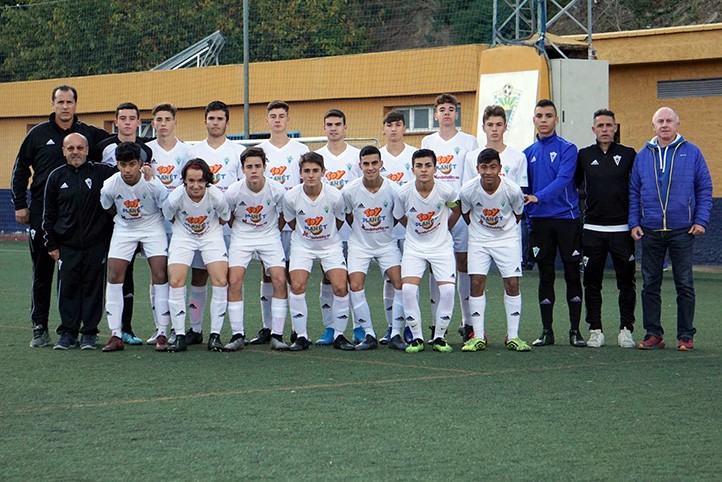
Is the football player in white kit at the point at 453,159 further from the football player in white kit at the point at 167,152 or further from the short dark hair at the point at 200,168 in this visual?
the football player in white kit at the point at 167,152

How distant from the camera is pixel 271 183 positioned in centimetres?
966

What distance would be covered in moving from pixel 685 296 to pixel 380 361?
100 inches

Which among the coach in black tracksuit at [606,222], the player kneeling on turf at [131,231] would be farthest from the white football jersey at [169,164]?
the coach in black tracksuit at [606,222]

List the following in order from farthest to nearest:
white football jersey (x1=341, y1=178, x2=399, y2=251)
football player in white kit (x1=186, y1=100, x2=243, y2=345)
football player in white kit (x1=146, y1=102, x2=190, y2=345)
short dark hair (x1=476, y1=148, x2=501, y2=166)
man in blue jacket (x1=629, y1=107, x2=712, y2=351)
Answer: football player in white kit (x1=146, y1=102, x2=190, y2=345), football player in white kit (x1=186, y1=100, x2=243, y2=345), white football jersey (x1=341, y1=178, x2=399, y2=251), man in blue jacket (x1=629, y1=107, x2=712, y2=351), short dark hair (x1=476, y1=148, x2=501, y2=166)

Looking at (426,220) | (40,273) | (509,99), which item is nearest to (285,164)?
(426,220)

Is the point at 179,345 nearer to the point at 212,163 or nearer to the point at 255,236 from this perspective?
the point at 255,236

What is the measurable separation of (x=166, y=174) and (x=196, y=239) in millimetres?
810

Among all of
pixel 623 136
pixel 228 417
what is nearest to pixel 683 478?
pixel 228 417

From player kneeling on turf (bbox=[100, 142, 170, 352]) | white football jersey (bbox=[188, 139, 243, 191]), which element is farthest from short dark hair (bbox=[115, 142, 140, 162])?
white football jersey (bbox=[188, 139, 243, 191])

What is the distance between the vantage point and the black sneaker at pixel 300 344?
30.9ft

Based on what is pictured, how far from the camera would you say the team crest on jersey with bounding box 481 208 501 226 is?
30.9 ft

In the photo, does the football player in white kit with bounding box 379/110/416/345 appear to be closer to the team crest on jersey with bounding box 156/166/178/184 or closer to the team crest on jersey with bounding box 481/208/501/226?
the team crest on jersey with bounding box 481/208/501/226

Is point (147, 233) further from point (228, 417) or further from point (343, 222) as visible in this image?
point (228, 417)

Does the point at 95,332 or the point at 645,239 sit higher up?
the point at 645,239
